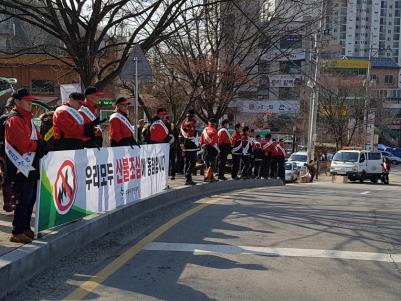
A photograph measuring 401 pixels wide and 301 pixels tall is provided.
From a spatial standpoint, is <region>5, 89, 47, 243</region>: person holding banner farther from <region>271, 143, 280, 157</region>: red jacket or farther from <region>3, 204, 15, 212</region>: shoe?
<region>271, 143, 280, 157</region>: red jacket

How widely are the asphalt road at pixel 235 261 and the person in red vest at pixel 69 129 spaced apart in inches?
57.8

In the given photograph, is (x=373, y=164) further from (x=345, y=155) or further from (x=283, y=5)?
(x=283, y=5)

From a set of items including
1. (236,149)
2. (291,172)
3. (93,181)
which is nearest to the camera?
(93,181)

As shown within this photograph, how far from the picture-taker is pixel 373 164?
32.5 m

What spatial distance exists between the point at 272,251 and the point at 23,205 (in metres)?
3.12

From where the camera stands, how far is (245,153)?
16.6m

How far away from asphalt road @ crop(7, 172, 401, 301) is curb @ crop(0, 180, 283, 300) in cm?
12

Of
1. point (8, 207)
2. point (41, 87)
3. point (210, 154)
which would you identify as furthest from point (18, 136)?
point (41, 87)

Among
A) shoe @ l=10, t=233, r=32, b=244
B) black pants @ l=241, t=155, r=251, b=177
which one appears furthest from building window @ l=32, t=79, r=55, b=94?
shoe @ l=10, t=233, r=32, b=244

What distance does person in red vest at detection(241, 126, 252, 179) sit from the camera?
54.2 feet

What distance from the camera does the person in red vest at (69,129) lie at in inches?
291

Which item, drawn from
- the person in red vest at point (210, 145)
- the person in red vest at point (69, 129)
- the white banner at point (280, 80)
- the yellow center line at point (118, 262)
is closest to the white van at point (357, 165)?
the white banner at point (280, 80)

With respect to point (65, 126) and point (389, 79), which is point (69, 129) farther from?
point (389, 79)

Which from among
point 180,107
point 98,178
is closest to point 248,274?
point 98,178
